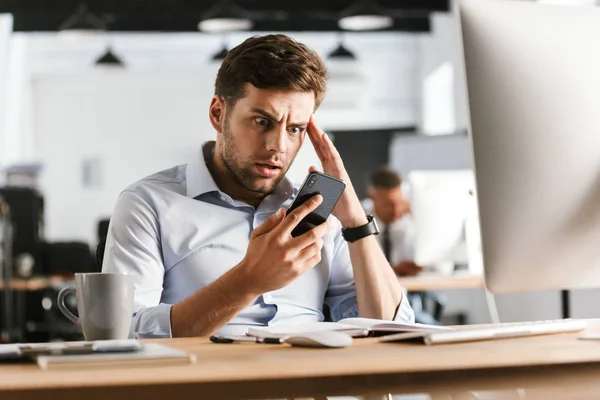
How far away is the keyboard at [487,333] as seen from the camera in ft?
3.51

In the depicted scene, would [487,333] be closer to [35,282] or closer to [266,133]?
[266,133]

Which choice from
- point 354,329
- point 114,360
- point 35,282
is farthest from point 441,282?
point 35,282

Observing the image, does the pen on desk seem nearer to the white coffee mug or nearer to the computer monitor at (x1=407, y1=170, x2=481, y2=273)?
the white coffee mug

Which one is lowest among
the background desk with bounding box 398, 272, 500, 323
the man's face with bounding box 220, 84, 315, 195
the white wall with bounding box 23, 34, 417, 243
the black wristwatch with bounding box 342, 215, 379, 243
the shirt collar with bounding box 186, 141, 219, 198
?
the background desk with bounding box 398, 272, 500, 323

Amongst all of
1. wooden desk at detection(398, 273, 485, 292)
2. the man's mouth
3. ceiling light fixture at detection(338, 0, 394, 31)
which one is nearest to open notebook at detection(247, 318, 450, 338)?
the man's mouth

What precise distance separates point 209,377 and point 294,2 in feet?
29.2

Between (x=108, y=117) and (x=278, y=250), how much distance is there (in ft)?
33.4

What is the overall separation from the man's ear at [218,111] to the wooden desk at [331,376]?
895 millimetres

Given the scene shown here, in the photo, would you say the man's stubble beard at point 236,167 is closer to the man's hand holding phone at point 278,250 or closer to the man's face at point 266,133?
the man's face at point 266,133

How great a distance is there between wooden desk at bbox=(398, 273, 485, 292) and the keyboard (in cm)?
266

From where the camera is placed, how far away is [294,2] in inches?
370

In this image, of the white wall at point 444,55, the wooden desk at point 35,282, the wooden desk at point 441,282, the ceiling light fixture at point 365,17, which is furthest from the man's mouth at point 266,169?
the white wall at point 444,55

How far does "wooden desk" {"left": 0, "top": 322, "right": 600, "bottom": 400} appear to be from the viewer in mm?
770

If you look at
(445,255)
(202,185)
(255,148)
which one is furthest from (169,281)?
(445,255)
